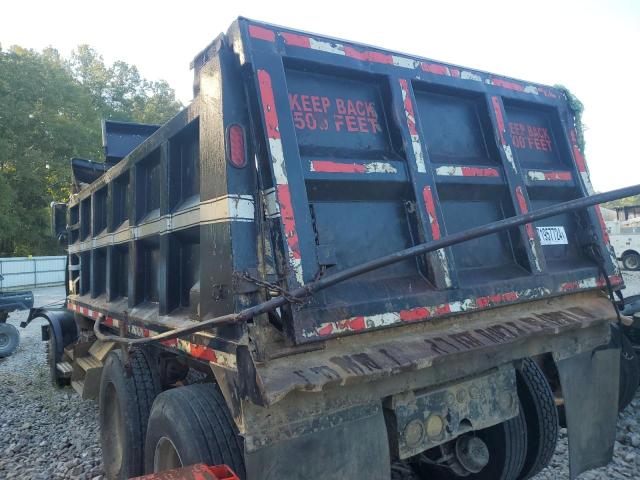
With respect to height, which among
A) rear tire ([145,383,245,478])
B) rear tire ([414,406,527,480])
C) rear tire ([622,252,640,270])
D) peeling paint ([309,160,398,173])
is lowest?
rear tire ([414,406,527,480])

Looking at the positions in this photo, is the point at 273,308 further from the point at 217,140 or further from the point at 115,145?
the point at 115,145

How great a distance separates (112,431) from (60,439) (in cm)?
133

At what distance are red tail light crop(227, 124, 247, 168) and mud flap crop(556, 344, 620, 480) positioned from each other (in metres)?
2.08

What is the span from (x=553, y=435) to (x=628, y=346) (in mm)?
1864

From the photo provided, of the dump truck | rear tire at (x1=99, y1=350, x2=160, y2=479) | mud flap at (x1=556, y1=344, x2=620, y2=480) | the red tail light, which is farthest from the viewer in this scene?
rear tire at (x1=99, y1=350, x2=160, y2=479)

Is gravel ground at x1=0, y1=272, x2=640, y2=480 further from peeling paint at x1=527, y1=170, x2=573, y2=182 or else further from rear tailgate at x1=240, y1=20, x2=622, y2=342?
peeling paint at x1=527, y1=170, x2=573, y2=182

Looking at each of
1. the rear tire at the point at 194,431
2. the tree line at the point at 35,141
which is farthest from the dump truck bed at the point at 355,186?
the tree line at the point at 35,141

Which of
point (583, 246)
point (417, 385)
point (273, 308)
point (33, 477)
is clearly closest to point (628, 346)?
point (583, 246)

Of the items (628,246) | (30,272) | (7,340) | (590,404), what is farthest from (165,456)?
(30,272)

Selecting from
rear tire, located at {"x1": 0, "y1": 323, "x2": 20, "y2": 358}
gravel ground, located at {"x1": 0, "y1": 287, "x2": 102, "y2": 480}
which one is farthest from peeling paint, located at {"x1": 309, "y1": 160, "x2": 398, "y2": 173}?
rear tire, located at {"x1": 0, "y1": 323, "x2": 20, "y2": 358}

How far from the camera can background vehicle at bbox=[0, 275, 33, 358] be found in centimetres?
865

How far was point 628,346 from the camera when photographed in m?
4.20

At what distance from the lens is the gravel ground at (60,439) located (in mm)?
3435

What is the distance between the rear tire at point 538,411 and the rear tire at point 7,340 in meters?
8.90
